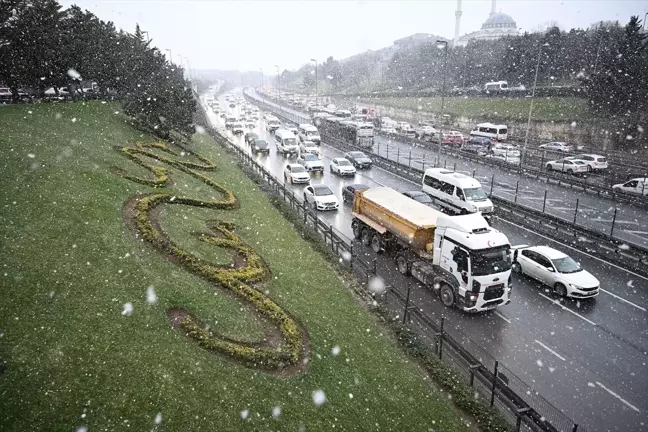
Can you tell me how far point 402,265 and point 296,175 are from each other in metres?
17.4

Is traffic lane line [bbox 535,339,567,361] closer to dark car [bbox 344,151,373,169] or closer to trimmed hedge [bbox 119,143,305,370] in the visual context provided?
trimmed hedge [bbox 119,143,305,370]

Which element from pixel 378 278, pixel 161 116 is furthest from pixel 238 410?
pixel 161 116

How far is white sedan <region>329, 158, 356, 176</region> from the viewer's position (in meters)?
37.5

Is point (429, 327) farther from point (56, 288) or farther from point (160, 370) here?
point (56, 288)

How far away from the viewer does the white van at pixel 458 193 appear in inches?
990

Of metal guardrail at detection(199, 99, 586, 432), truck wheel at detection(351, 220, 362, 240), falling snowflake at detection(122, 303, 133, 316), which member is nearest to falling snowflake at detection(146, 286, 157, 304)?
falling snowflake at detection(122, 303, 133, 316)

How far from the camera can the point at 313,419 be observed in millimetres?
9867

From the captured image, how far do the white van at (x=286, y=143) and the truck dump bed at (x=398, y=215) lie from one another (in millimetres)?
24705

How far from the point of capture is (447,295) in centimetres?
1623

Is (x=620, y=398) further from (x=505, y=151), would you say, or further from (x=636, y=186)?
(x=505, y=151)

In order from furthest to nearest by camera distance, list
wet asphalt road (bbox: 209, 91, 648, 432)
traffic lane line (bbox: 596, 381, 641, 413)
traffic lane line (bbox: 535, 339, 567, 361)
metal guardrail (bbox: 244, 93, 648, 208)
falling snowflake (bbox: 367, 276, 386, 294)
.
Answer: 1. metal guardrail (bbox: 244, 93, 648, 208)
2. falling snowflake (bbox: 367, 276, 386, 294)
3. traffic lane line (bbox: 535, 339, 567, 361)
4. wet asphalt road (bbox: 209, 91, 648, 432)
5. traffic lane line (bbox: 596, 381, 641, 413)

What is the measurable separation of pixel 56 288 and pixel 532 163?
43913 millimetres

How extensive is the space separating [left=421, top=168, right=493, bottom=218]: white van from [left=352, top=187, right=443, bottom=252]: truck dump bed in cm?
630

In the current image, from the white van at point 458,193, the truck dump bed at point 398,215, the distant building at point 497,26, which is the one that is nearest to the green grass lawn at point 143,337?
the truck dump bed at point 398,215
